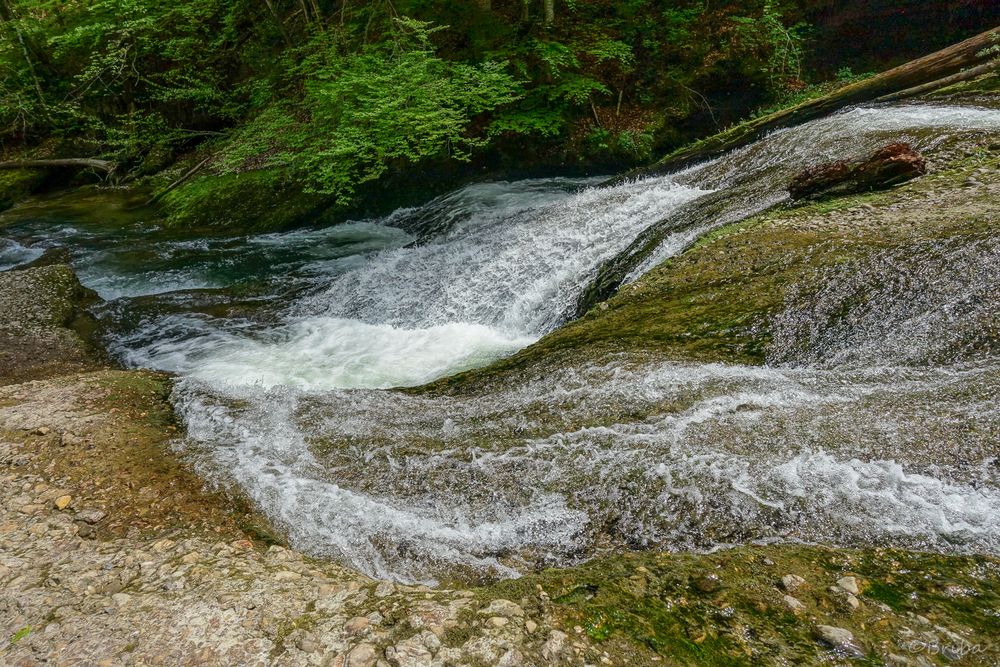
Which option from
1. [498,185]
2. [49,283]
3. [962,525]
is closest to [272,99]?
[498,185]

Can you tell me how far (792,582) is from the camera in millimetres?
2348

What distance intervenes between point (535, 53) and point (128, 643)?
1231cm

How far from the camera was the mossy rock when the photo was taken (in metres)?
16.2

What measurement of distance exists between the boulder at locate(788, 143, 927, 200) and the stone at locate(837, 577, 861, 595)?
175 inches

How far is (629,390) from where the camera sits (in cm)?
399

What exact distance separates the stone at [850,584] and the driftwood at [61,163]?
20.1 m

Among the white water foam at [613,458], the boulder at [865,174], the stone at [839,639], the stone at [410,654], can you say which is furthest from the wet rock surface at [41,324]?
the boulder at [865,174]

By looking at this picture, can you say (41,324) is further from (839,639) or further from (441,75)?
(839,639)

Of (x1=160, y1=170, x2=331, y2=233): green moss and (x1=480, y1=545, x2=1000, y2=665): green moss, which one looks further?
(x1=160, y1=170, x2=331, y2=233): green moss

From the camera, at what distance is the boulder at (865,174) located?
543cm

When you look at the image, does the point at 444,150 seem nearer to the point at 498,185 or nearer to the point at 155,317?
the point at 498,185

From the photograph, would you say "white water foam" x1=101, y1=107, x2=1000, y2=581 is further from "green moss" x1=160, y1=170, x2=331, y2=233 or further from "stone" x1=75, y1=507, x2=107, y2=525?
"green moss" x1=160, y1=170, x2=331, y2=233

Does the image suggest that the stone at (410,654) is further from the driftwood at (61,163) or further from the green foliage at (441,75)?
the driftwood at (61,163)

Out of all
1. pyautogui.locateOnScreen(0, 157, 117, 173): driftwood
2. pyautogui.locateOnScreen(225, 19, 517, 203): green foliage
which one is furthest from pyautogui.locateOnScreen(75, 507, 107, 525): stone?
pyautogui.locateOnScreen(0, 157, 117, 173): driftwood
